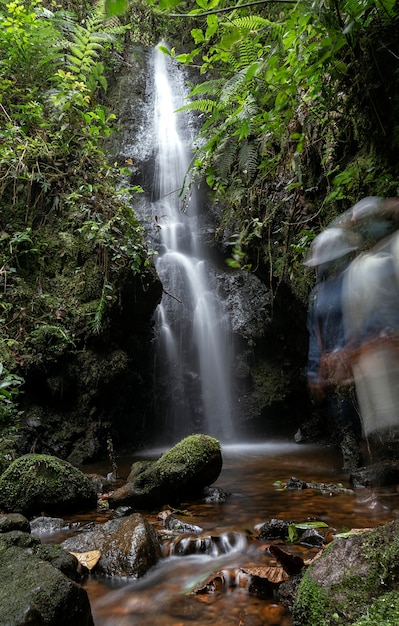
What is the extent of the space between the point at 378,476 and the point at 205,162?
387cm

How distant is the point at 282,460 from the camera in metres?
6.17

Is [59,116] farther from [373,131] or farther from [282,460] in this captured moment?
[282,460]

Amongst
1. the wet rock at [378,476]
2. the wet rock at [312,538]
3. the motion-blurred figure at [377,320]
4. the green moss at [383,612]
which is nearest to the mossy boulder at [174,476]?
the wet rock at [378,476]

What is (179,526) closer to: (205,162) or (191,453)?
(191,453)

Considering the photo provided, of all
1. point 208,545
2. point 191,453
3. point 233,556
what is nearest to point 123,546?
point 208,545

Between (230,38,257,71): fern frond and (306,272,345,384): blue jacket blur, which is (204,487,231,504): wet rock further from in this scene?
(230,38,257,71): fern frond

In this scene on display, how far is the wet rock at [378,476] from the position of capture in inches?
154

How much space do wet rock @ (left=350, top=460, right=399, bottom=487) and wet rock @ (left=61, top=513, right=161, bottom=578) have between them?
2274mm

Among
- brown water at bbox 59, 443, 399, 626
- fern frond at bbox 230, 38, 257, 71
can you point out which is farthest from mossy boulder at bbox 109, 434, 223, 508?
fern frond at bbox 230, 38, 257, 71

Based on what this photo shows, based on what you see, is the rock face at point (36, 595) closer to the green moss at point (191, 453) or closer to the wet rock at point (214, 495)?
the green moss at point (191, 453)

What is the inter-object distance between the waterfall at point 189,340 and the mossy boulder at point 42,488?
4606 millimetres

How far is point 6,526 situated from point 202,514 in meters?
1.62

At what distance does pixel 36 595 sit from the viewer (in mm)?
1752

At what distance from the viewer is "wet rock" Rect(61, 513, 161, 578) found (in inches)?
102
